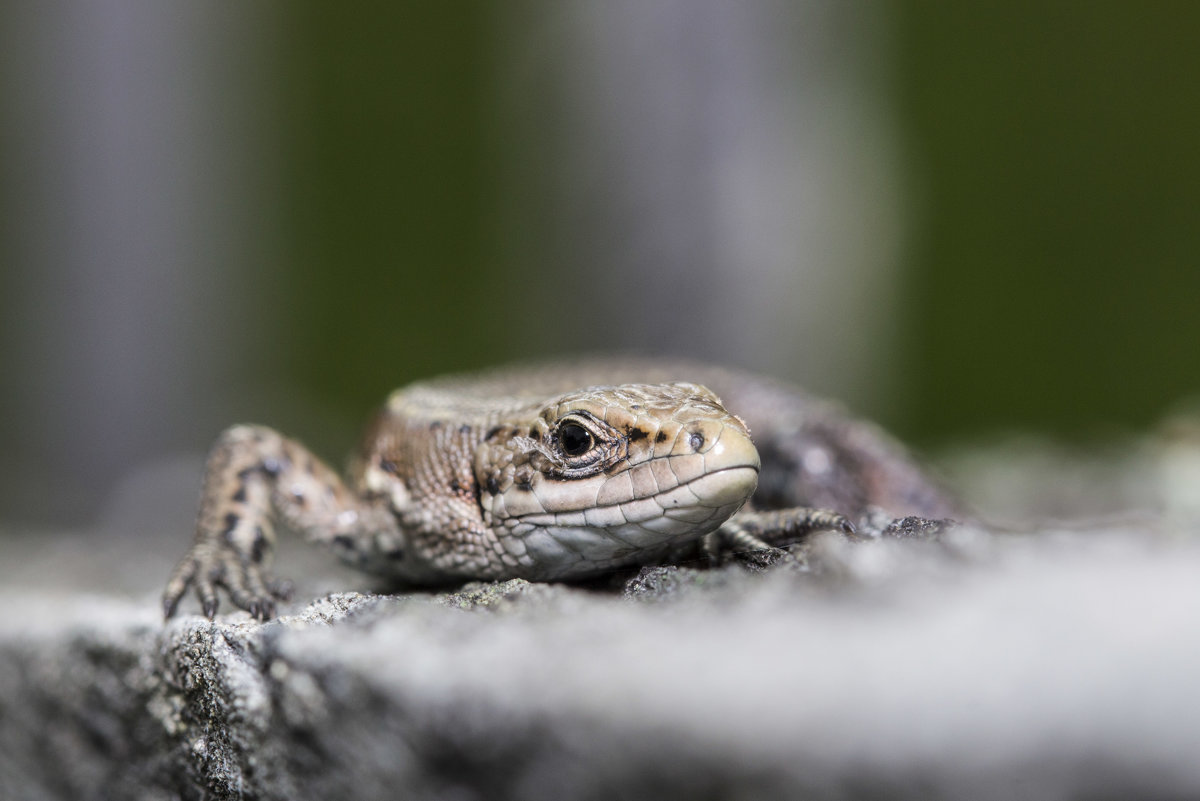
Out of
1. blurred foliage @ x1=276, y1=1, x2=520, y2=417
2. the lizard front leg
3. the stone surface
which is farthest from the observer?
blurred foliage @ x1=276, y1=1, x2=520, y2=417

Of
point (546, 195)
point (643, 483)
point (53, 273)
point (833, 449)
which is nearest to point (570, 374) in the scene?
point (833, 449)

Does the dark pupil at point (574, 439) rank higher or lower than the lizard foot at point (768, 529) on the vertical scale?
higher

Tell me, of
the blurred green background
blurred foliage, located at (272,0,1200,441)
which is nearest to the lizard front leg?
the blurred green background

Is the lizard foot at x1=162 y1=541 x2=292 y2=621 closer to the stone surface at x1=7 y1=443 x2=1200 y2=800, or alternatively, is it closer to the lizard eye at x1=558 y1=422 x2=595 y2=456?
the stone surface at x1=7 y1=443 x2=1200 y2=800

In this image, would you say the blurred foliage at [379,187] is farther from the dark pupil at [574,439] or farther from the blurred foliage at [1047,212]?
the dark pupil at [574,439]

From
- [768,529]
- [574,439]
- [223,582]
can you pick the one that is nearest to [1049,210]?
[768,529]

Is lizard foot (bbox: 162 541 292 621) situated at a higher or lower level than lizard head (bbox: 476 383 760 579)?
lower

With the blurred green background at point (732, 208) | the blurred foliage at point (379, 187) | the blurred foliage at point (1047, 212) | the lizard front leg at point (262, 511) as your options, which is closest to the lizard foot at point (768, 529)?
the lizard front leg at point (262, 511)
